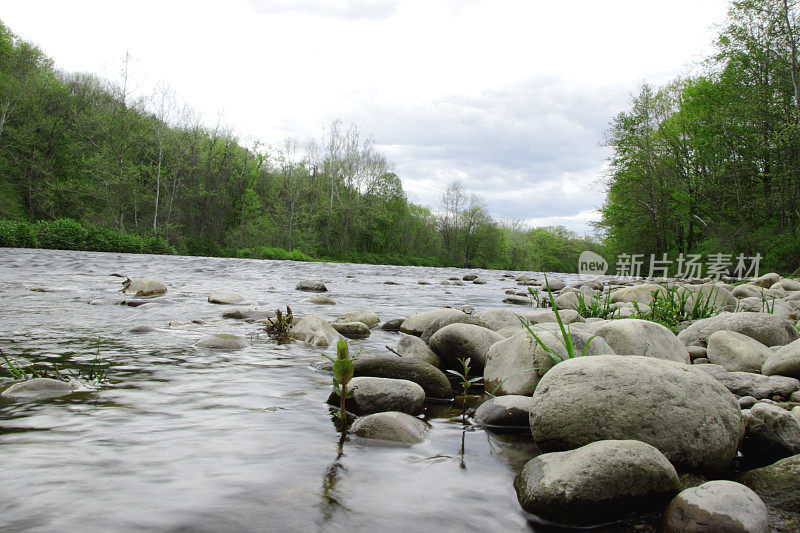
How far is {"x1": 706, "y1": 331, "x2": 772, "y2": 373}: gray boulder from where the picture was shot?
3.64m

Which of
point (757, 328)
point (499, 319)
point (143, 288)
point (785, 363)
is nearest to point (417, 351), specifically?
point (499, 319)

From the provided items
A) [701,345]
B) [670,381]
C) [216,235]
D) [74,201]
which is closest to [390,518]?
[670,381]

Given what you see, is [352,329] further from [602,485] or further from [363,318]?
[602,485]

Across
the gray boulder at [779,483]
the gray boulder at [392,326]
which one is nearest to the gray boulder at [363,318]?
the gray boulder at [392,326]

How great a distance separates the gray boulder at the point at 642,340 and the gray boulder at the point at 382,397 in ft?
5.62

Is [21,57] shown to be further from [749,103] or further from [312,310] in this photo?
[749,103]

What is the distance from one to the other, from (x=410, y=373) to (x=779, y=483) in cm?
213

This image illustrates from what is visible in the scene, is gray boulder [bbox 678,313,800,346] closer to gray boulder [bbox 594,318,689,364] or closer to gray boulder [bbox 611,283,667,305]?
gray boulder [bbox 594,318,689,364]

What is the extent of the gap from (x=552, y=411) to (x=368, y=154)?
158 ft

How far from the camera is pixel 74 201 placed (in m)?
32.4

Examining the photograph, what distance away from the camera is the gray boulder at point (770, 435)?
85.7 inches

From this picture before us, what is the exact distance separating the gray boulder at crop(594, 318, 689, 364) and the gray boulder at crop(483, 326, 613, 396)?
→ 0.17 meters

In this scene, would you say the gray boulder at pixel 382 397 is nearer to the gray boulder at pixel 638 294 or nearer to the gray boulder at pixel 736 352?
the gray boulder at pixel 736 352

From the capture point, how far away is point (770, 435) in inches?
86.7
